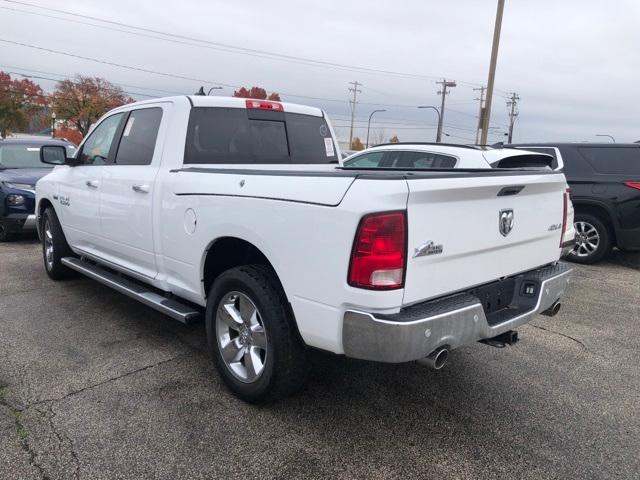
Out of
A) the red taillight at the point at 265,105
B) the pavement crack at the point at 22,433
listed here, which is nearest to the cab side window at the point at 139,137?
the red taillight at the point at 265,105

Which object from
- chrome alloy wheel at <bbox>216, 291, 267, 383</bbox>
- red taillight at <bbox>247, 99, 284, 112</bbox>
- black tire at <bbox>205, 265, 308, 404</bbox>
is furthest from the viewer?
red taillight at <bbox>247, 99, 284, 112</bbox>

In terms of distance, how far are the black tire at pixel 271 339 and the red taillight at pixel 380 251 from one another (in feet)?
2.06

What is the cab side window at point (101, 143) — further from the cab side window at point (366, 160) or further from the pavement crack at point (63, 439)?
the cab side window at point (366, 160)

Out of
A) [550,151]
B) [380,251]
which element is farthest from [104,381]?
[550,151]

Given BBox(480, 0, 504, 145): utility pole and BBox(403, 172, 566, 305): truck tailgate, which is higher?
BBox(480, 0, 504, 145): utility pole

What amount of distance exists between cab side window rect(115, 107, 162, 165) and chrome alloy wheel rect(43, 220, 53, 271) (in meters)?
2.00

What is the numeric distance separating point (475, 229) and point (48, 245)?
16.9 feet

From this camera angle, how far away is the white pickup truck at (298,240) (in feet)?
7.88

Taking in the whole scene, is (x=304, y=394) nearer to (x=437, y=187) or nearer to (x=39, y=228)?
(x=437, y=187)

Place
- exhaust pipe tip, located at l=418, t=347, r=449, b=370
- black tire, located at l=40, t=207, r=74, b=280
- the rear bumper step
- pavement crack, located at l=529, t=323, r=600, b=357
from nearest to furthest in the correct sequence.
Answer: exhaust pipe tip, located at l=418, t=347, r=449, b=370 < the rear bumper step < pavement crack, located at l=529, t=323, r=600, b=357 < black tire, located at l=40, t=207, r=74, b=280

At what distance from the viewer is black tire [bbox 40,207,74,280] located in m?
5.58

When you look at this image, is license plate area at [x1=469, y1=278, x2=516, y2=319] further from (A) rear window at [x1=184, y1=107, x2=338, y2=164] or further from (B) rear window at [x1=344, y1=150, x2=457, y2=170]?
(B) rear window at [x1=344, y1=150, x2=457, y2=170]

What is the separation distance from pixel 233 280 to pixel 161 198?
1.04m

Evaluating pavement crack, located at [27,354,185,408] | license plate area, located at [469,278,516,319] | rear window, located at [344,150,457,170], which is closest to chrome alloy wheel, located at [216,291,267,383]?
pavement crack, located at [27,354,185,408]
